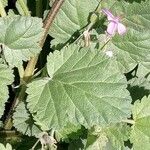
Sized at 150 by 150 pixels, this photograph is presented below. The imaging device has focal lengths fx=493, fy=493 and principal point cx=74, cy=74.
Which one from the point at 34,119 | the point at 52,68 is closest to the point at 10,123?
the point at 34,119

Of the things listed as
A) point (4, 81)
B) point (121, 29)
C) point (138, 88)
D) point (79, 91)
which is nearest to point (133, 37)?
point (121, 29)

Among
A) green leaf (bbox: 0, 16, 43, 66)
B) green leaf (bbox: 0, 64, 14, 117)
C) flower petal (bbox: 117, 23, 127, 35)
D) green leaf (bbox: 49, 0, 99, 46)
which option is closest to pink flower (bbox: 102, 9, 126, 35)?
flower petal (bbox: 117, 23, 127, 35)

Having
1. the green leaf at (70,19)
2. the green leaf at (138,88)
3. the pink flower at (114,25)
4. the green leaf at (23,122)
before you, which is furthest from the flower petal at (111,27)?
Answer: the green leaf at (23,122)

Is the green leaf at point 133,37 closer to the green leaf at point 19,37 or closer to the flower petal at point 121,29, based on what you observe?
the flower petal at point 121,29

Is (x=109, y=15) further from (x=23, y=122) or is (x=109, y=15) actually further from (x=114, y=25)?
(x=23, y=122)

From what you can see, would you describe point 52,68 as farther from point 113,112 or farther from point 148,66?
point 148,66

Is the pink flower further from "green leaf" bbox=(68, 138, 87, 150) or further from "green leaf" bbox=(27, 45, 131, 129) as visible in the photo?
"green leaf" bbox=(68, 138, 87, 150)
